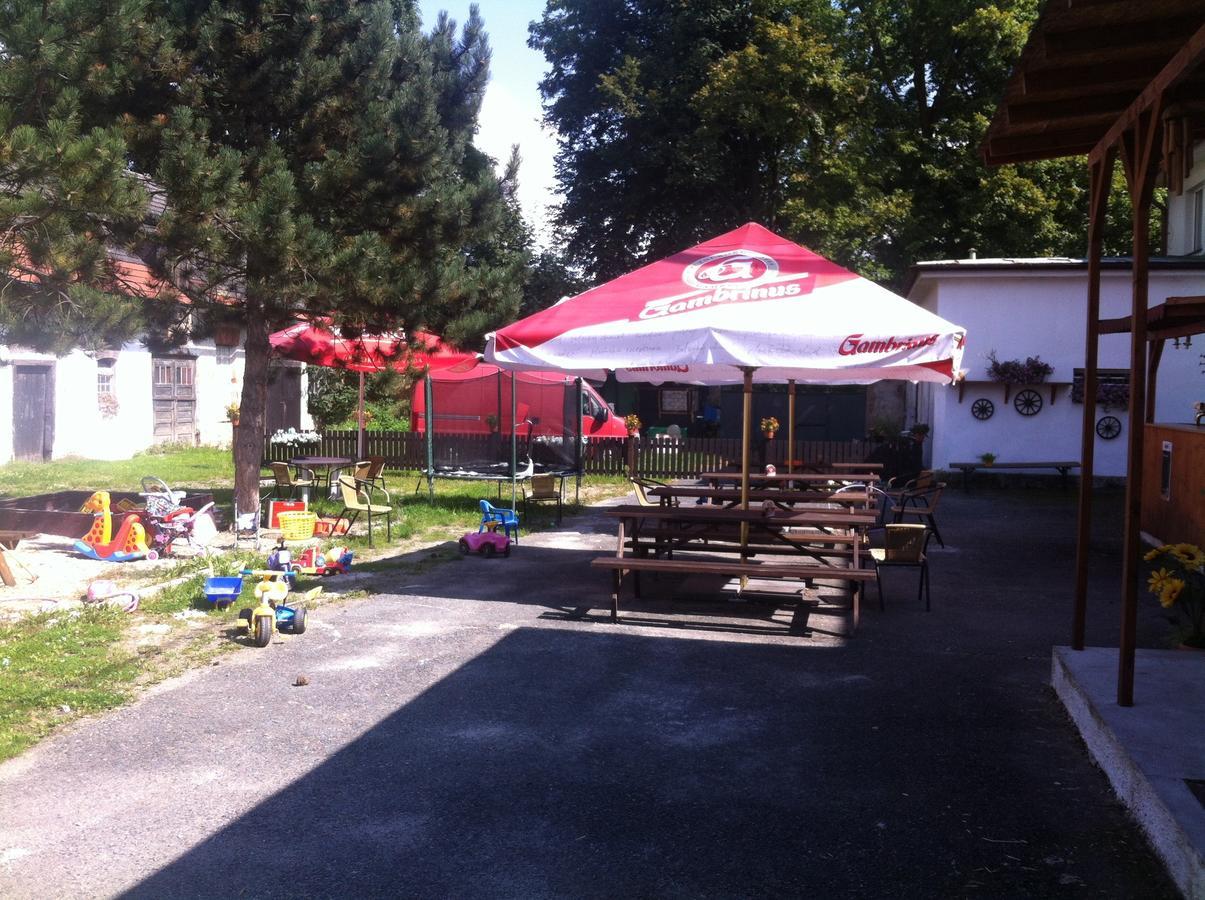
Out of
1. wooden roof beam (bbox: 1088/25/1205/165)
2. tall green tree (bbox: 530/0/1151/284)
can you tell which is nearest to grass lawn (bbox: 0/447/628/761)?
wooden roof beam (bbox: 1088/25/1205/165)

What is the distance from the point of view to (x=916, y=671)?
21.4 ft

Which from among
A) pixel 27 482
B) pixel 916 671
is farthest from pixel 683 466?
pixel 916 671

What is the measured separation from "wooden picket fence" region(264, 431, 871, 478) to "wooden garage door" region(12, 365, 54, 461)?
13.6ft

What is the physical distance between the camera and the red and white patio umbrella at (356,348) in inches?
492

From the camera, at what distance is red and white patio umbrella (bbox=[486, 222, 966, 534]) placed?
7.44 metres

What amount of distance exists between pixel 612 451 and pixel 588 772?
15.3m

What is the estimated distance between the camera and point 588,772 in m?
4.76

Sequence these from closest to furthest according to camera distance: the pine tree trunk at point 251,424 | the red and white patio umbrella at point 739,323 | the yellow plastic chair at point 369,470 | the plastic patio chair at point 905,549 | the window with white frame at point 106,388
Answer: the red and white patio umbrella at point 739,323 < the plastic patio chair at point 905,549 < the pine tree trunk at point 251,424 < the yellow plastic chair at point 369,470 < the window with white frame at point 106,388

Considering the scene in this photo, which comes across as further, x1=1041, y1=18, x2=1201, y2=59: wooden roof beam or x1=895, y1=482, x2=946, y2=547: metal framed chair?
x1=895, y1=482, x2=946, y2=547: metal framed chair

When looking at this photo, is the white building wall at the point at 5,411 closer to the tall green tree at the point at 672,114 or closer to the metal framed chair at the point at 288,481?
the metal framed chair at the point at 288,481

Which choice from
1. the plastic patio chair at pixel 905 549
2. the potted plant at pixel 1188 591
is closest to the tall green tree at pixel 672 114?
the plastic patio chair at pixel 905 549

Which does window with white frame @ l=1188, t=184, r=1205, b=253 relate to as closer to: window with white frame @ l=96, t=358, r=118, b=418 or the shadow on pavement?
the shadow on pavement

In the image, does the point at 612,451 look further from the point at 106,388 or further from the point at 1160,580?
the point at 1160,580

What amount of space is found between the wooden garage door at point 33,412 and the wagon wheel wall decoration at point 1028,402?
1805cm
